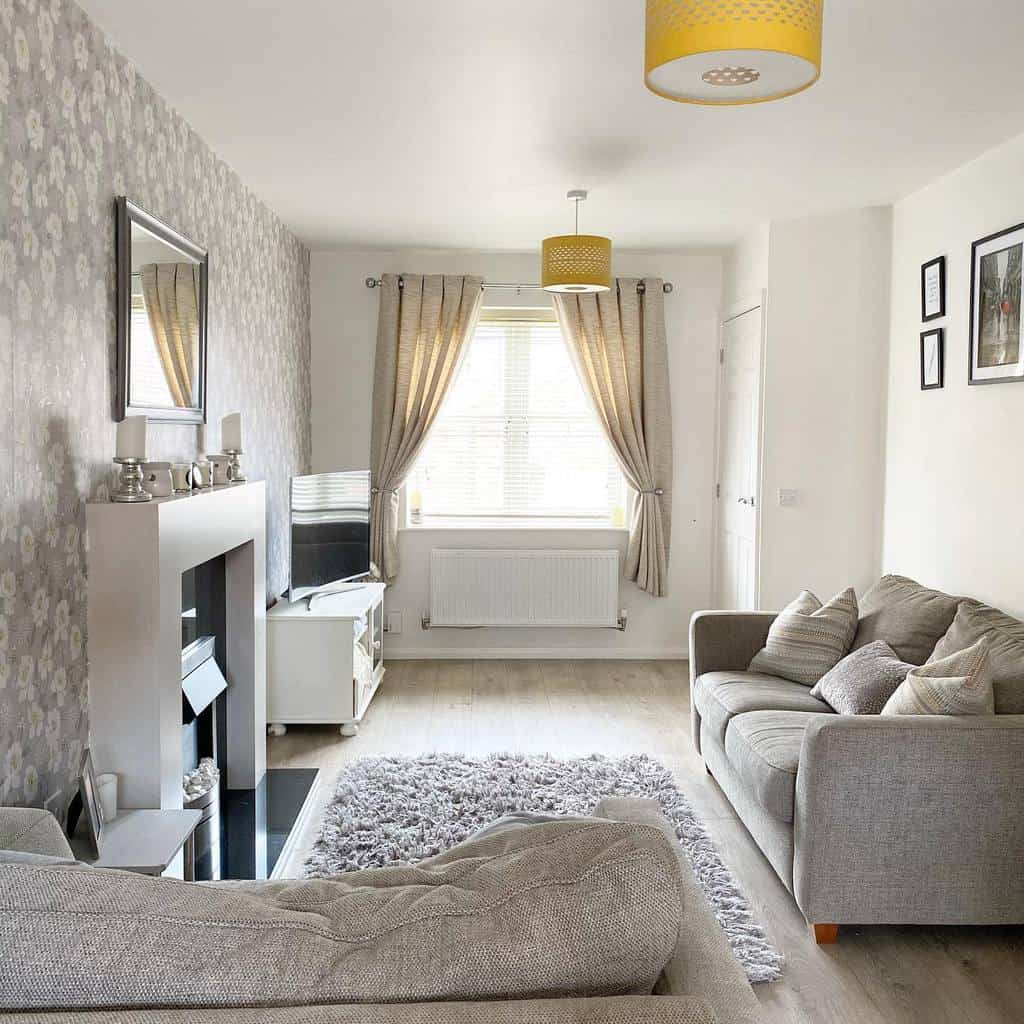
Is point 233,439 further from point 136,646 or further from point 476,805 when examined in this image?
point 476,805

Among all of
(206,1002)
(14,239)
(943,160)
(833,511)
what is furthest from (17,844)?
(833,511)

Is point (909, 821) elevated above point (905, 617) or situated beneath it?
situated beneath

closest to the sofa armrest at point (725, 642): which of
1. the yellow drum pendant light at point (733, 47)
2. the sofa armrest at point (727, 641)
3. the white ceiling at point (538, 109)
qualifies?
the sofa armrest at point (727, 641)

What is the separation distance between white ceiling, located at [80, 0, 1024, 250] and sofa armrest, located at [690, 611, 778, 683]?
1.94 metres

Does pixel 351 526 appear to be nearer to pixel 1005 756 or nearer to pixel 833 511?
pixel 833 511

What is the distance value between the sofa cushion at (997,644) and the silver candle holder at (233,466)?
101 inches

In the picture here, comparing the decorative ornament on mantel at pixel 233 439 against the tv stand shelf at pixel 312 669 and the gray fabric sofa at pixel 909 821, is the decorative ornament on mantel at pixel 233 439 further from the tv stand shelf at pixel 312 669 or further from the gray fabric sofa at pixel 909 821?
the gray fabric sofa at pixel 909 821

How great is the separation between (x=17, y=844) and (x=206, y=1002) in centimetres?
98

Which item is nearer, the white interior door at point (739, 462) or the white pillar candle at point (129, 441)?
the white pillar candle at point (129, 441)

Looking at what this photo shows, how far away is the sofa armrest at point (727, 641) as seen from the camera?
4418 millimetres

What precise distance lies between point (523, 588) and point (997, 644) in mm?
3513

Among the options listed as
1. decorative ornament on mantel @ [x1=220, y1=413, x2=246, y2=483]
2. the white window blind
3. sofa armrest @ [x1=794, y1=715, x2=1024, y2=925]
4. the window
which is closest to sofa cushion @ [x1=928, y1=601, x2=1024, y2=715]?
sofa armrest @ [x1=794, y1=715, x2=1024, y2=925]

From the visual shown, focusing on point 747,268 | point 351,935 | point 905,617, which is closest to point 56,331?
point 351,935

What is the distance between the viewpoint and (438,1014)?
106 cm
